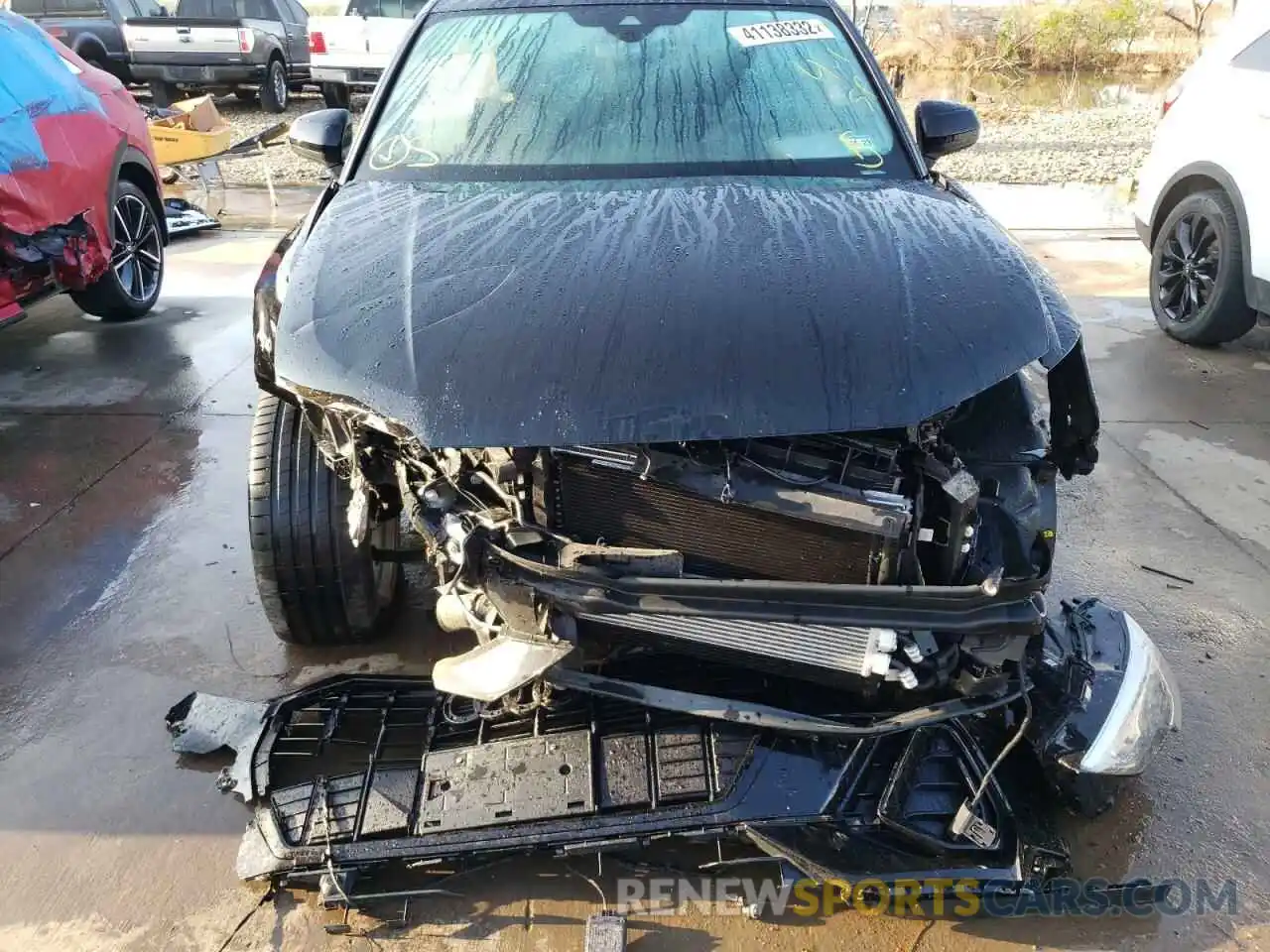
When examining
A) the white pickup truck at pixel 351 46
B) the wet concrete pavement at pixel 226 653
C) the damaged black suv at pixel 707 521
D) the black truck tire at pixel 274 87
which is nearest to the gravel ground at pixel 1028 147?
the black truck tire at pixel 274 87

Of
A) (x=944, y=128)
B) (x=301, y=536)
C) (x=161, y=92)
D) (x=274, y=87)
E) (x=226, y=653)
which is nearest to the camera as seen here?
(x=301, y=536)

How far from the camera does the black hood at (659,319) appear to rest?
167 centimetres

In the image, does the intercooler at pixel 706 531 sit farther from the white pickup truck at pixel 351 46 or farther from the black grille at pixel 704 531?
the white pickup truck at pixel 351 46

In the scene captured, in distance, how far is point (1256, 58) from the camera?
472 centimetres

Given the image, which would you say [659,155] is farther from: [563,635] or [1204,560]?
[1204,560]

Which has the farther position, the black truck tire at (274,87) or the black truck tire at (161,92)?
the black truck tire at (274,87)

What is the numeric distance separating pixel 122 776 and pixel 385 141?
1889mm

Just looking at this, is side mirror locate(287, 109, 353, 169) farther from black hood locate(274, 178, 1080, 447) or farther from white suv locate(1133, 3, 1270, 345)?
white suv locate(1133, 3, 1270, 345)

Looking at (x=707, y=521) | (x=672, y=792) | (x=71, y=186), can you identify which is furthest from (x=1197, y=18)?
(x=672, y=792)

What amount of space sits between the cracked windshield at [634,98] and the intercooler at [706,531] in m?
1.15

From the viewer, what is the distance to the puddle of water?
48.2 ft

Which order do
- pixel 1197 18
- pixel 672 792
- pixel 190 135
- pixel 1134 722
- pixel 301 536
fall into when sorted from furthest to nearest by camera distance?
pixel 1197 18 < pixel 190 135 < pixel 301 536 < pixel 1134 722 < pixel 672 792

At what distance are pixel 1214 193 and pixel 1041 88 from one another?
43.4 ft

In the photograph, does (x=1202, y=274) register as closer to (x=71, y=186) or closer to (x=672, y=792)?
(x=672, y=792)
